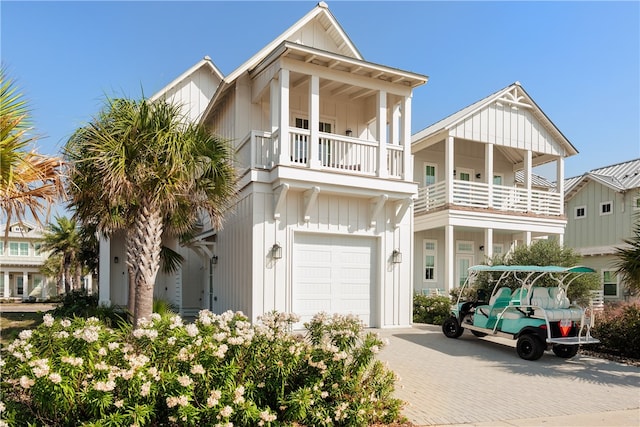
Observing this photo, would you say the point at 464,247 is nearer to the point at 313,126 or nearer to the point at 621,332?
the point at 621,332

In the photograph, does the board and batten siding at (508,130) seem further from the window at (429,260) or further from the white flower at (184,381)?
the white flower at (184,381)

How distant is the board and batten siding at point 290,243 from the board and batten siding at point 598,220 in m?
16.7

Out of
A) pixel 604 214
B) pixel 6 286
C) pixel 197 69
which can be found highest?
pixel 197 69

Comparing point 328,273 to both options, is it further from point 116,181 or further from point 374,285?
point 116,181

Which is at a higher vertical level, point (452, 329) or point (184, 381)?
point (184, 381)

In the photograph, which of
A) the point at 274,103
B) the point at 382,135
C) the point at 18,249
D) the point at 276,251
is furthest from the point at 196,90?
the point at 18,249

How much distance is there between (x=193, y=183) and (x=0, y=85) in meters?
5.24

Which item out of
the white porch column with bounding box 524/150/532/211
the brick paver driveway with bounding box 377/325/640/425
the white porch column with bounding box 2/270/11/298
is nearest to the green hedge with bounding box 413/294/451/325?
the brick paver driveway with bounding box 377/325/640/425

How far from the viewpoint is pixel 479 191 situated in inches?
838

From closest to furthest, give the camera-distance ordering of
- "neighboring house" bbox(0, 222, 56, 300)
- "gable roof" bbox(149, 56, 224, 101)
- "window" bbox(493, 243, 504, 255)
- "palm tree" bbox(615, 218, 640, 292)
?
1. "palm tree" bbox(615, 218, 640, 292)
2. "gable roof" bbox(149, 56, 224, 101)
3. "window" bbox(493, 243, 504, 255)
4. "neighboring house" bbox(0, 222, 56, 300)

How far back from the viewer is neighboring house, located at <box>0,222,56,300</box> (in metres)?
52.4

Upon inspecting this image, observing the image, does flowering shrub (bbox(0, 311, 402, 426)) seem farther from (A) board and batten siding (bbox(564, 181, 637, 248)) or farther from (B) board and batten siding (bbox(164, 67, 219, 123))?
(A) board and batten siding (bbox(564, 181, 637, 248))

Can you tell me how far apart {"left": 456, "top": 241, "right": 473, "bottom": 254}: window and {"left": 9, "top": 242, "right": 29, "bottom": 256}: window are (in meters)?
49.7

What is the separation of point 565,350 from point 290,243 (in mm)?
7259
